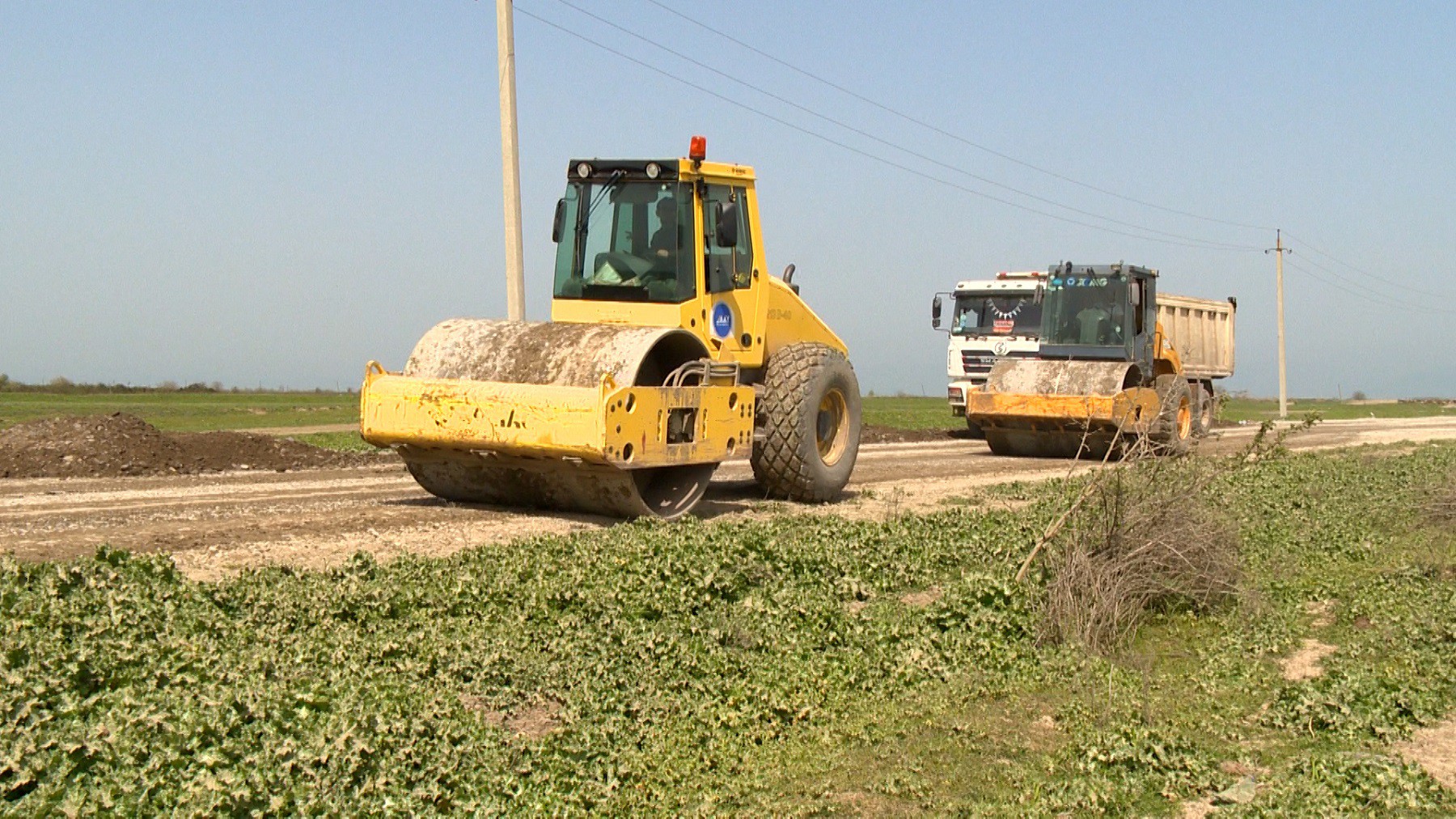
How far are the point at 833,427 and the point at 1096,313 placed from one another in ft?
34.6

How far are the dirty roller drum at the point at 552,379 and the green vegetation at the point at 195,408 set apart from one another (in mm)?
17415

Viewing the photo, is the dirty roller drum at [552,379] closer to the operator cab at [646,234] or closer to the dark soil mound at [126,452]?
the operator cab at [646,234]

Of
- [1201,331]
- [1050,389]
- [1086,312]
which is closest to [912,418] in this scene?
[1201,331]

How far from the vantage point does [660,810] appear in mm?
5875

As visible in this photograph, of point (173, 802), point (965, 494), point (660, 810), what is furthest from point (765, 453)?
point (173, 802)

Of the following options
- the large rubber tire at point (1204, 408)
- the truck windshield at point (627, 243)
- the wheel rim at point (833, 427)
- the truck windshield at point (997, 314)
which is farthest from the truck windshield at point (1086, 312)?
the truck windshield at point (627, 243)

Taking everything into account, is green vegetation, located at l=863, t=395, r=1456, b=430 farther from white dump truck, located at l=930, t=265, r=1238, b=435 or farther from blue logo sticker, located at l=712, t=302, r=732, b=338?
blue logo sticker, located at l=712, t=302, r=732, b=338

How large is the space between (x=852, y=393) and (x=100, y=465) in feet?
29.2

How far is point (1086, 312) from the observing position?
23.4 metres

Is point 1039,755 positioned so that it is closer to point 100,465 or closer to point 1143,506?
point 1143,506

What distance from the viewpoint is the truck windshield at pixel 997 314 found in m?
27.0

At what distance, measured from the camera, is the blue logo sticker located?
1277 centimetres

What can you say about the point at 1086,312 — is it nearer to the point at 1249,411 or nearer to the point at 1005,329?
the point at 1005,329

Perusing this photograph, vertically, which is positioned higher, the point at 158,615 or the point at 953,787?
the point at 158,615
